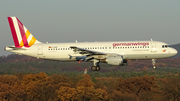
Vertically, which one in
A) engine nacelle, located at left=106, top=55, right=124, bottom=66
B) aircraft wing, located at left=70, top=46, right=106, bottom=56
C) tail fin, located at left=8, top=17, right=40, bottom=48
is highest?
tail fin, located at left=8, top=17, right=40, bottom=48

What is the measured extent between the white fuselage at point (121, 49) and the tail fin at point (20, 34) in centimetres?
318

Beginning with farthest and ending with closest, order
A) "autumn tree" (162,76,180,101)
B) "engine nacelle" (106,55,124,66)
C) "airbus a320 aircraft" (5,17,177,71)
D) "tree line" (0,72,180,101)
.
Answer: "autumn tree" (162,76,180,101) → "tree line" (0,72,180,101) → "airbus a320 aircraft" (5,17,177,71) → "engine nacelle" (106,55,124,66)

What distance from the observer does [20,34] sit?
192 feet

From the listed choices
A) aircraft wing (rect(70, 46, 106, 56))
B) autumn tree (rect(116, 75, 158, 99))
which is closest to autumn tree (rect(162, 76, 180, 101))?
autumn tree (rect(116, 75, 158, 99))

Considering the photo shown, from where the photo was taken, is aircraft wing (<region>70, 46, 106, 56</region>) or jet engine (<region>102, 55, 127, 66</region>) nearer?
aircraft wing (<region>70, 46, 106, 56</region>)

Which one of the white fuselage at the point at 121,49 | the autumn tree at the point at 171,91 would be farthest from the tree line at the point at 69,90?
the white fuselage at the point at 121,49

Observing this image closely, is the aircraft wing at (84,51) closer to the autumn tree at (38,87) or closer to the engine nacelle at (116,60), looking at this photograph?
the engine nacelle at (116,60)

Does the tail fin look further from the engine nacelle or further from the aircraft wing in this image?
the engine nacelle

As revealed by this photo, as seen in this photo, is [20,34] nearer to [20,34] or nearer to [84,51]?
[20,34]

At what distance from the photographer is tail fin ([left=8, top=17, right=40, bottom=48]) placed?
57.5 meters

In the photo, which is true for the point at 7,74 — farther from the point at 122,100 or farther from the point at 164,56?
the point at 164,56

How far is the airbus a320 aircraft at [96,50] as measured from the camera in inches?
2072

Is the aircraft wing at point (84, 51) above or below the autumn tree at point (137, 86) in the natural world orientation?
above

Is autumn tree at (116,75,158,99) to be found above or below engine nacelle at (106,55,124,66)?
below
